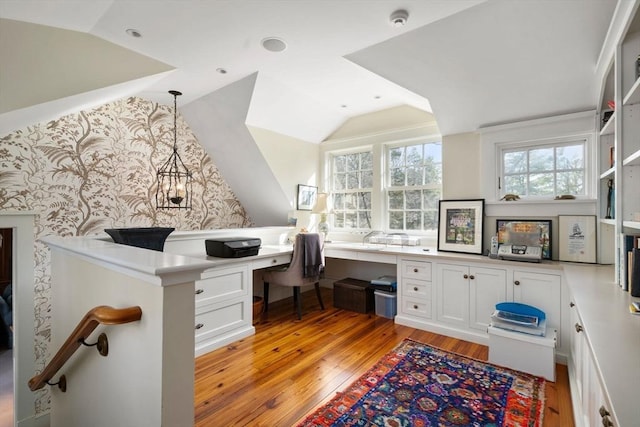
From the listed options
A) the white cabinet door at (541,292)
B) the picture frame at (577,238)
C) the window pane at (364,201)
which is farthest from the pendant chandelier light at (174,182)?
the picture frame at (577,238)

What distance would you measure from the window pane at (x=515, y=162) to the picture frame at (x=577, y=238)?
59 cm

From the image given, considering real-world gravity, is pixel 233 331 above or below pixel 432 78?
below

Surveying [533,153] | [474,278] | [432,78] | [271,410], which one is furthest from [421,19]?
[271,410]

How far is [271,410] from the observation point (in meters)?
1.79

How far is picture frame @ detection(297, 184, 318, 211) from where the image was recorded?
4199mm

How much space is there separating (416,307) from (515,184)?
1.58 metres

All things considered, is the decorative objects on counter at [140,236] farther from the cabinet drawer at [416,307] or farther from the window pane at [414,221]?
the window pane at [414,221]

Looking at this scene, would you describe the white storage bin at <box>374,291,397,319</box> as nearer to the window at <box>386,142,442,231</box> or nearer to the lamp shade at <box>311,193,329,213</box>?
the window at <box>386,142,442,231</box>

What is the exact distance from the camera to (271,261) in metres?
3.16

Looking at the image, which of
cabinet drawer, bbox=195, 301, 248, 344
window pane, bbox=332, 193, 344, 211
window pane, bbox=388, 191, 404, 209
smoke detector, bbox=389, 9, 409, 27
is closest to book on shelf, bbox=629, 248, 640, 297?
smoke detector, bbox=389, 9, 409, 27

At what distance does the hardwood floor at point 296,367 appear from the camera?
5.83 feet

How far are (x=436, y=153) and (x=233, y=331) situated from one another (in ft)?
10.1

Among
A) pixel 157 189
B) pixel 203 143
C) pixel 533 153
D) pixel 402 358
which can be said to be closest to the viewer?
A: pixel 402 358

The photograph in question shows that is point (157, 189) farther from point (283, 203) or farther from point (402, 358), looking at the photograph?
point (402, 358)
